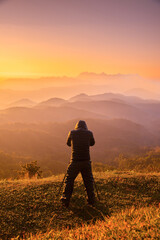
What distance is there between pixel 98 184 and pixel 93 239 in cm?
482

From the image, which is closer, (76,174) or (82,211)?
(82,211)

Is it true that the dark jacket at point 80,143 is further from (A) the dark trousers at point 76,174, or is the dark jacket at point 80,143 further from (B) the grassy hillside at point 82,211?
(B) the grassy hillside at point 82,211

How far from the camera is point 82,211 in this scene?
5.54 m

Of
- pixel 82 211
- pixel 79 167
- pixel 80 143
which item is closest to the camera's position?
pixel 82 211

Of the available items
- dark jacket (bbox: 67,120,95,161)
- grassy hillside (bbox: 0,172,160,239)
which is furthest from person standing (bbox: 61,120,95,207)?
grassy hillside (bbox: 0,172,160,239)

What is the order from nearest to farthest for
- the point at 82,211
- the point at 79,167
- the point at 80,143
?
the point at 82,211, the point at 79,167, the point at 80,143

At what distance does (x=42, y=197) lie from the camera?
6312 mm

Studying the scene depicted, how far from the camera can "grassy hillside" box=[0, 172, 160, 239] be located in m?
3.31

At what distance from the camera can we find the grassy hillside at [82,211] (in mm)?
3309

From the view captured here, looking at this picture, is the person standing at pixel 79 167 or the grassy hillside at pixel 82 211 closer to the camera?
the grassy hillside at pixel 82 211

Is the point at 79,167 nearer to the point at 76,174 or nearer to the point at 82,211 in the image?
the point at 76,174

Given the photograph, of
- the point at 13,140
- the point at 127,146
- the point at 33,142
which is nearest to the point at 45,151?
the point at 33,142

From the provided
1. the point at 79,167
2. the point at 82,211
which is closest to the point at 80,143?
the point at 79,167

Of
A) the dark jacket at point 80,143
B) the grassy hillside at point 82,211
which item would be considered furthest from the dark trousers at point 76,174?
the grassy hillside at point 82,211
